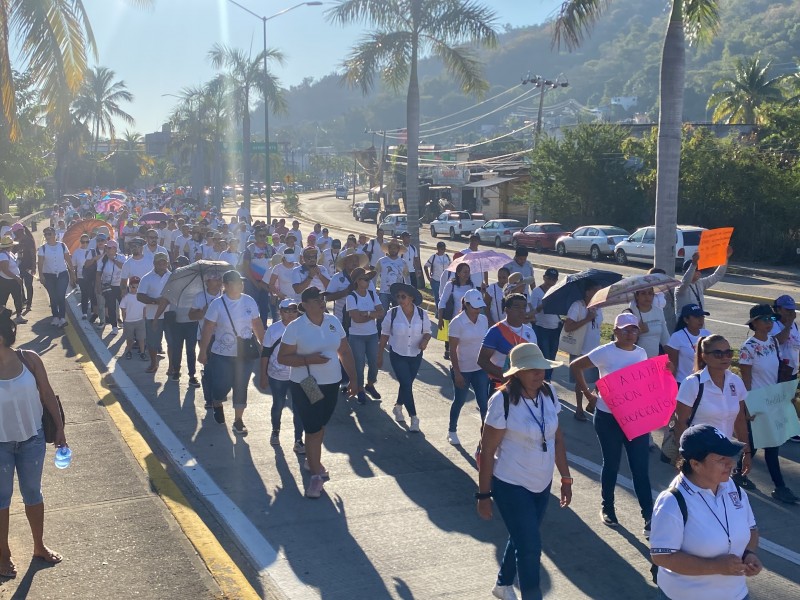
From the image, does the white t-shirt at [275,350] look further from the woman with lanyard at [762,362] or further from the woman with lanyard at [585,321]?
the woman with lanyard at [762,362]

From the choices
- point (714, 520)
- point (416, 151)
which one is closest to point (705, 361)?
point (714, 520)

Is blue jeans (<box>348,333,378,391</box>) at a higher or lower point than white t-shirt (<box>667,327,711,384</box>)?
lower

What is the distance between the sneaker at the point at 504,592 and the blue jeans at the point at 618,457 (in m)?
Result: 1.70

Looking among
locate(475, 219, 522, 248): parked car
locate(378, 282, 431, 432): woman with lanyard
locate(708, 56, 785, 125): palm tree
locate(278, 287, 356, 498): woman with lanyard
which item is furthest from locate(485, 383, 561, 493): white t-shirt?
locate(708, 56, 785, 125): palm tree

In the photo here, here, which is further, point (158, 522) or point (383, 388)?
point (383, 388)

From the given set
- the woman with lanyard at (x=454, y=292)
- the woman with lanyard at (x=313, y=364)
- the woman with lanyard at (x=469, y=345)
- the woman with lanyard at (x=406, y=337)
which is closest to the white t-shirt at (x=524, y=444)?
the woman with lanyard at (x=313, y=364)

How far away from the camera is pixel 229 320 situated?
386 inches

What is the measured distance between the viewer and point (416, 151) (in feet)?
82.3

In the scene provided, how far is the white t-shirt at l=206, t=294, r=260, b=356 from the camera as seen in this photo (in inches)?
386

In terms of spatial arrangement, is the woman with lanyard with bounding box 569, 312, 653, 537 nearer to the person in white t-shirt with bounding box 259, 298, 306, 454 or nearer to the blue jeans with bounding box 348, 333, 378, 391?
the person in white t-shirt with bounding box 259, 298, 306, 454

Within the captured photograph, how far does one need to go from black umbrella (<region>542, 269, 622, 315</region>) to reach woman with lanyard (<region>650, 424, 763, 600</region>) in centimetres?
614

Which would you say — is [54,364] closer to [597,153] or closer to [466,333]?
[466,333]

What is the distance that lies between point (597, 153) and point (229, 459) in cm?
3566

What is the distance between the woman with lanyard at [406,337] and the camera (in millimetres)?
10023
